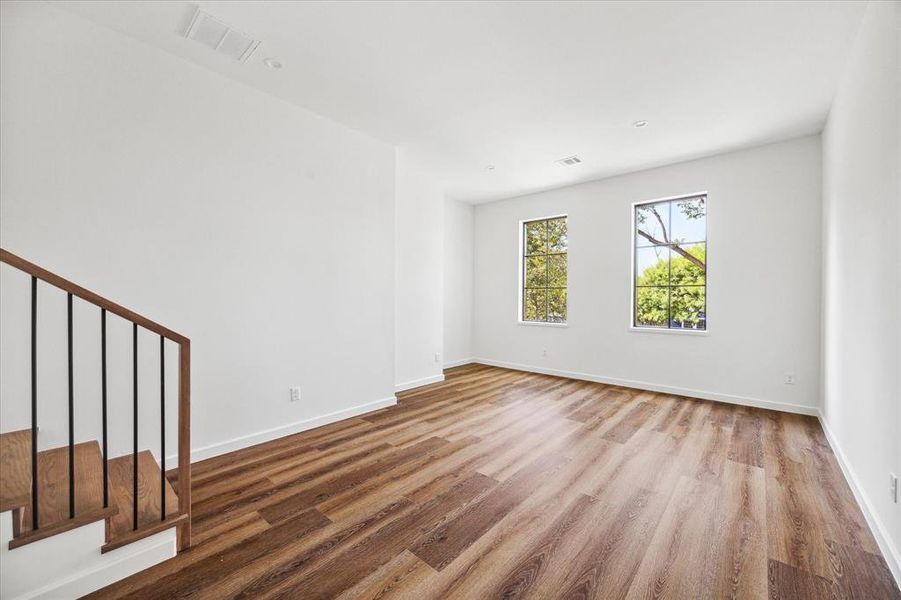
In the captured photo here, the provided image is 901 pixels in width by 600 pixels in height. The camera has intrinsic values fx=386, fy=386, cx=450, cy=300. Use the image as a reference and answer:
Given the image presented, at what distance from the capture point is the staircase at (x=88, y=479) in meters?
1.51

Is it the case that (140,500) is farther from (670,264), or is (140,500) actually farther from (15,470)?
(670,264)

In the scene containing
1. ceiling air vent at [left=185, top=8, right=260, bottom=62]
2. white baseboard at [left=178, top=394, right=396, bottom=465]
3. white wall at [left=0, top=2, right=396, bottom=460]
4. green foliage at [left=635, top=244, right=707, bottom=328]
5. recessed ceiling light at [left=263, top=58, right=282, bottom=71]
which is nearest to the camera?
white wall at [left=0, top=2, right=396, bottom=460]

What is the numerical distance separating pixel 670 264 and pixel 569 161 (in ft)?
6.15

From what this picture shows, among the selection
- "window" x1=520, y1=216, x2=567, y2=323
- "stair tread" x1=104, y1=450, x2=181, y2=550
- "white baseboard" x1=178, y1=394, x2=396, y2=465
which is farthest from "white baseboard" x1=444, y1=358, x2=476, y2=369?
"stair tread" x1=104, y1=450, x2=181, y2=550

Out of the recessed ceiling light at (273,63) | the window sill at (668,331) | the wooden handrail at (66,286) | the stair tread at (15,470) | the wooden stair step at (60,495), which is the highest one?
the recessed ceiling light at (273,63)

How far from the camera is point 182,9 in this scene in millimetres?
2311

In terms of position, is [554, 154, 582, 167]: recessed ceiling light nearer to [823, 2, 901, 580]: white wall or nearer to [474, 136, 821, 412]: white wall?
[474, 136, 821, 412]: white wall

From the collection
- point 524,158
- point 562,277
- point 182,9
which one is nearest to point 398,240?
point 524,158

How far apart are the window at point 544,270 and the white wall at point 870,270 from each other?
10.5ft

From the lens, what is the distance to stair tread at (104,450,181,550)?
1751 millimetres

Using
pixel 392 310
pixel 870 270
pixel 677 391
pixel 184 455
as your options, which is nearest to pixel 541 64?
pixel 870 270

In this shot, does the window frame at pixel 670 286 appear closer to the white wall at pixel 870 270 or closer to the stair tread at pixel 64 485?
the white wall at pixel 870 270

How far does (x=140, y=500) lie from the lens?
1.99 m

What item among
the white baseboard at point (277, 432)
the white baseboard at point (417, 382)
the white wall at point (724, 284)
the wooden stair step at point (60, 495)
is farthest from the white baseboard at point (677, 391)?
the wooden stair step at point (60, 495)
